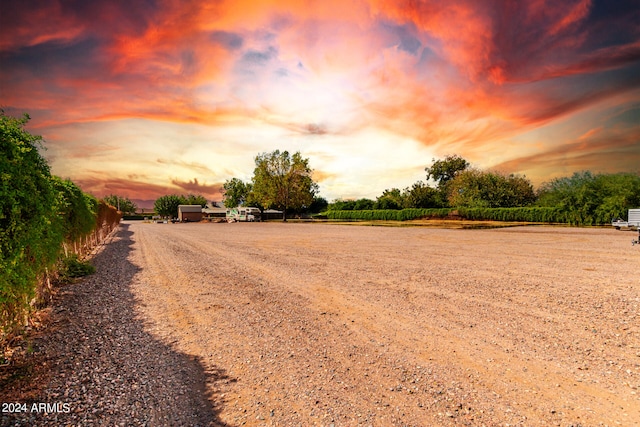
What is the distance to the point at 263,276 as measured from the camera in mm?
10742

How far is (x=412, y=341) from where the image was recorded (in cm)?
541

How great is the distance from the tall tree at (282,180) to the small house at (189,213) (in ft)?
104

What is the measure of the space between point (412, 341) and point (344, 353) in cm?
126

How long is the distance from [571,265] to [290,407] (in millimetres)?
12811

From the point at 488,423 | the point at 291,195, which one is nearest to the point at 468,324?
the point at 488,423

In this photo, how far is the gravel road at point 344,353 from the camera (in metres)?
3.57

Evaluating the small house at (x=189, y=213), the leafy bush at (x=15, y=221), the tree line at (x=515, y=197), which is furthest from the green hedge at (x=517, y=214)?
the small house at (x=189, y=213)

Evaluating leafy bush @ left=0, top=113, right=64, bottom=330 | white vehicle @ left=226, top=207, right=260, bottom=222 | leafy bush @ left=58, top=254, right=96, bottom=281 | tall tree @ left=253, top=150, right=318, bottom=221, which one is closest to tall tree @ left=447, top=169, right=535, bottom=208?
tall tree @ left=253, top=150, right=318, bottom=221

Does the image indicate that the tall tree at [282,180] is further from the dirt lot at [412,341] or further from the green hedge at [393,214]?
the dirt lot at [412,341]

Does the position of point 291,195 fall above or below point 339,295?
above

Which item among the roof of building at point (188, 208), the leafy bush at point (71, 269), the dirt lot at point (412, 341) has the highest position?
the roof of building at point (188, 208)

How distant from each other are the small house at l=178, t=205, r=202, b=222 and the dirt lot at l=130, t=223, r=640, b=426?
276 feet

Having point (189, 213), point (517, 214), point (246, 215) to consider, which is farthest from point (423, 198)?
point (189, 213)

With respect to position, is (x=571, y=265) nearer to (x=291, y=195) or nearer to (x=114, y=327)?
(x=114, y=327)
